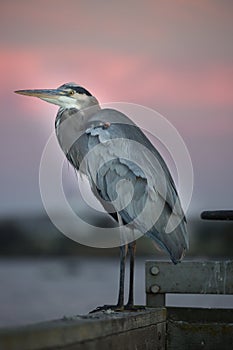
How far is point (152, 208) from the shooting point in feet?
24.4

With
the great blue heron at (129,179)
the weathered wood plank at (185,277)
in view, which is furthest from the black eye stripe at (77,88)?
the weathered wood plank at (185,277)

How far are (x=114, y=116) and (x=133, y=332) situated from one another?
264 cm

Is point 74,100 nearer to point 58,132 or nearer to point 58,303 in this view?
point 58,132

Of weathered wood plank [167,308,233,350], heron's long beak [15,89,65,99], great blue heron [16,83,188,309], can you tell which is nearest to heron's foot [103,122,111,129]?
great blue heron [16,83,188,309]

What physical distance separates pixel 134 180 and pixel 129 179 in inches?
1.6

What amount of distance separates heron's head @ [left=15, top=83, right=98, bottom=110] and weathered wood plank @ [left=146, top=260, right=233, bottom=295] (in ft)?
5.57

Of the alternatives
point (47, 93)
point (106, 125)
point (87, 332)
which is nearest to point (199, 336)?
point (106, 125)

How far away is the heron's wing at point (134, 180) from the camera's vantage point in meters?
7.23

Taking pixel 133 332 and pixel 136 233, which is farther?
pixel 136 233

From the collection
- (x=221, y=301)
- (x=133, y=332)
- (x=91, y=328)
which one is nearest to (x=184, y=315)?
(x=133, y=332)

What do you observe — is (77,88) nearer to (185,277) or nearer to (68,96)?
(68,96)

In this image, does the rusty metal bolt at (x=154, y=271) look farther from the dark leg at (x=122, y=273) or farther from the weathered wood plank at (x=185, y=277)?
the dark leg at (x=122, y=273)

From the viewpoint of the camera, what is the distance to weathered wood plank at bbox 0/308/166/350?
3.57m

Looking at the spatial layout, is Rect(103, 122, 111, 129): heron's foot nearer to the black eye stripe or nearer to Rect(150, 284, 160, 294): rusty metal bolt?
the black eye stripe
